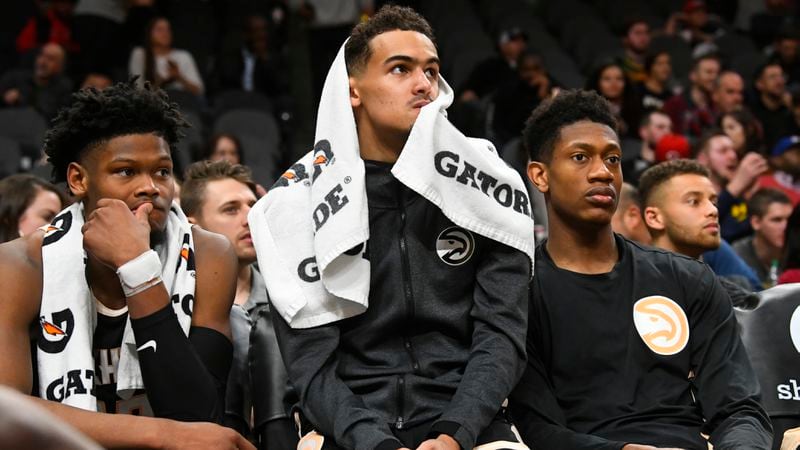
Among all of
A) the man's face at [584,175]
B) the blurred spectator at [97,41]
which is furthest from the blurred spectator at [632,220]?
the blurred spectator at [97,41]

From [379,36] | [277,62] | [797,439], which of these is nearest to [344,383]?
[379,36]

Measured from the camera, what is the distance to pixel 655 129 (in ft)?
28.5

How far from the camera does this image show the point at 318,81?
1036cm

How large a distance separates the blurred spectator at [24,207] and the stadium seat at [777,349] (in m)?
2.82

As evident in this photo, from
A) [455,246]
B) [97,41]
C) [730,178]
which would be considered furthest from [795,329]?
[97,41]

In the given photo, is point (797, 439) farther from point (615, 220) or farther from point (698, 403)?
point (615, 220)

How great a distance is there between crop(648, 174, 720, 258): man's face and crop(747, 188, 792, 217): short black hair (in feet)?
7.24

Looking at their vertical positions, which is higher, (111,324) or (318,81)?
(318,81)

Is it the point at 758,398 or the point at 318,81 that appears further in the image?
the point at 318,81

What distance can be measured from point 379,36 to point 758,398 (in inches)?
61.7

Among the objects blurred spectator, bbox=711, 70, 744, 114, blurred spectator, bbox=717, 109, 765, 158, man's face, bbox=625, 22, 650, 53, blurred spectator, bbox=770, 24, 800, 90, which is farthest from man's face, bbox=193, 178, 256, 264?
blurred spectator, bbox=770, 24, 800, 90

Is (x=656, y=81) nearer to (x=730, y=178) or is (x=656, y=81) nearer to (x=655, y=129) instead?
(x=655, y=129)

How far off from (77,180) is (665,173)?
8.13ft

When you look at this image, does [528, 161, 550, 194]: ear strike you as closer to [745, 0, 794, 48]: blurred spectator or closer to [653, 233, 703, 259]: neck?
[653, 233, 703, 259]: neck
